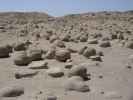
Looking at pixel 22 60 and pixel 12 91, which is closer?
pixel 12 91

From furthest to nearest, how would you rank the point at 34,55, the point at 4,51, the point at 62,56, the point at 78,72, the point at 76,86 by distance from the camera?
the point at 4,51
the point at 34,55
the point at 62,56
the point at 78,72
the point at 76,86

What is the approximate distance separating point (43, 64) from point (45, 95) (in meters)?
1.45

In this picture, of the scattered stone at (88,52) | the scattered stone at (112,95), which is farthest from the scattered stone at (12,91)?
the scattered stone at (88,52)

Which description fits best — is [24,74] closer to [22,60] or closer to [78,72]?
[78,72]

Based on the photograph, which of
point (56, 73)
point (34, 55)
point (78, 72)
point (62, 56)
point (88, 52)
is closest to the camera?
point (78, 72)

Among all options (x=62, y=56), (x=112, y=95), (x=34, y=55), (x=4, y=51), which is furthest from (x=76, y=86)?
(x=4, y=51)

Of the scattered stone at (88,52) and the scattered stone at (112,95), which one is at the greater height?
the scattered stone at (88,52)

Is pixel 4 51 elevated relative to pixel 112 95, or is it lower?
elevated

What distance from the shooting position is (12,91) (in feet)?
11.6

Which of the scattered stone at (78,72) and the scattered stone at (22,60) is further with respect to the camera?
the scattered stone at (22,60)

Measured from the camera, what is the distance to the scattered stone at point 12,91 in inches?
138

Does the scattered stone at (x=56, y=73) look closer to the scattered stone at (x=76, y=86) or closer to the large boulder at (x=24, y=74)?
the large boulder at (x=24, y=74)

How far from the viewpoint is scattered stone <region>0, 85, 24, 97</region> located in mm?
3500

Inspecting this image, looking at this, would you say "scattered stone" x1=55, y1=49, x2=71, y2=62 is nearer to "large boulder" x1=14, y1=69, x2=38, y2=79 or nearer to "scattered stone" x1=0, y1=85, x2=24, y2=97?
"large boulder" x1=14, y1=69, x2=38, y2=79
